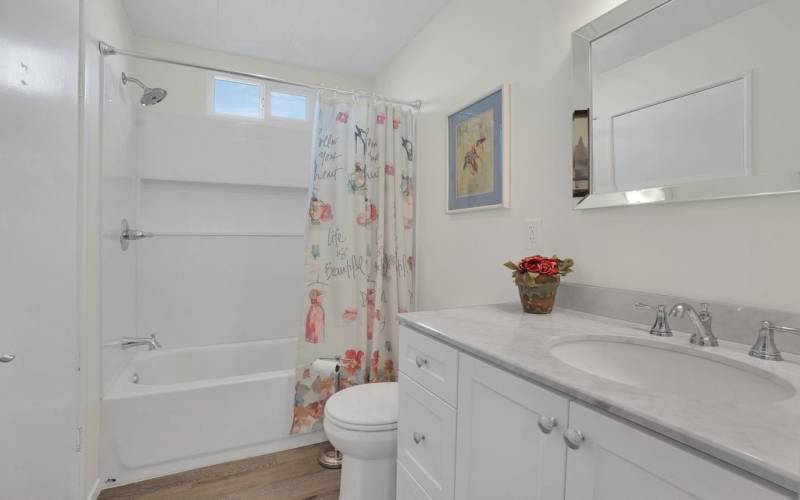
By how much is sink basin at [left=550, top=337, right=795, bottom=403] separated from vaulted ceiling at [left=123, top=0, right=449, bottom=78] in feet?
6.44

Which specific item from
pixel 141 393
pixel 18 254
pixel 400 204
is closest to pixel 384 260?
pixel 400 204

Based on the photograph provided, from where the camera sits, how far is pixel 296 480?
1.78 metres

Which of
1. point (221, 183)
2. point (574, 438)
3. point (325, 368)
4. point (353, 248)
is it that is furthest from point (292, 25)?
point (574, 438)

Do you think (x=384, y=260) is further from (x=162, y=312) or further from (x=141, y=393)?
(x=162, y=312)

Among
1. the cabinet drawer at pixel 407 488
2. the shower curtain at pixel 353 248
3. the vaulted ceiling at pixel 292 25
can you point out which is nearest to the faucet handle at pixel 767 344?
the cabinet drawer at pixel 407 488

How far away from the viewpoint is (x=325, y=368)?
199cm

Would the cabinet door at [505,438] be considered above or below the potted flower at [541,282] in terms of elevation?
below

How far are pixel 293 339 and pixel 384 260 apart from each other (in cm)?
115

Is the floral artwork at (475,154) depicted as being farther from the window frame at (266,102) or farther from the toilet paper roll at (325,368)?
the window frame at (266,102)

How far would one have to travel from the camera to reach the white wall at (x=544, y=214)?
884mm

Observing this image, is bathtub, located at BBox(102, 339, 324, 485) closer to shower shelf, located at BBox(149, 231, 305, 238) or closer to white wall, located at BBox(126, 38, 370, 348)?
white wall, located at BBox(126, 38, 370, 348)

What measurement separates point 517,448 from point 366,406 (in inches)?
34.8

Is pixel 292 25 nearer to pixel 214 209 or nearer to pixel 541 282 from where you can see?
pixel 214 209

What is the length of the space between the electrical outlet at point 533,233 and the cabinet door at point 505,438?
2.28 feet
